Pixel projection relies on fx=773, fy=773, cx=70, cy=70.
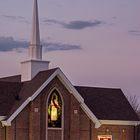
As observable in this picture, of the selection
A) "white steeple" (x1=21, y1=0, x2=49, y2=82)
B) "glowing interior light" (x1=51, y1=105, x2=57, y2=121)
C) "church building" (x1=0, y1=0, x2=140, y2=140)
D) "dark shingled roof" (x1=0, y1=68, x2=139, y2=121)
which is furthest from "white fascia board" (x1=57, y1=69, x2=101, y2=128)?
"white steeple" (x1=21, y1=0, x2=49, y2=82)

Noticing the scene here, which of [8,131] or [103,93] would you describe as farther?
[103,93]

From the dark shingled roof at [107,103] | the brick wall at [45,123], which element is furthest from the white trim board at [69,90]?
the dark shingled roof at [107,103]

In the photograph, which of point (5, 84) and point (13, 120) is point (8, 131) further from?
point (5, 84)

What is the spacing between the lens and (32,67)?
244ft

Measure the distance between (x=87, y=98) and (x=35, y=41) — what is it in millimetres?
7802

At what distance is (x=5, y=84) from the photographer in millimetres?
72312

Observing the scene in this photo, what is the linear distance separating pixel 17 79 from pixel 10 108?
934 cm

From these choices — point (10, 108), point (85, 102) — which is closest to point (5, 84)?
point (10, 108)

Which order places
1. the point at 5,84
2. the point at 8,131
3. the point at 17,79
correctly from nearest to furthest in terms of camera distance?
the point at 8,131, the point at 5,84, the point at 17,79

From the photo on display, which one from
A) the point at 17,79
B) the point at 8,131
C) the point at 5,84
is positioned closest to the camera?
the point at 8,131

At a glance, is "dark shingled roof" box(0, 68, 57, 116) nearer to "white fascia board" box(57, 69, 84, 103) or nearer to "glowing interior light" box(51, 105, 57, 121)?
"white fascia board" box(57, 69, 84, 103)

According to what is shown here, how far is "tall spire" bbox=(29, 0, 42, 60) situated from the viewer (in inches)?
2926

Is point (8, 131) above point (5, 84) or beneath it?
beneath

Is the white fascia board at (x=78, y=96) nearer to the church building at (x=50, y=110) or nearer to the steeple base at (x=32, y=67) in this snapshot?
the church building at (x=50, y=110)
